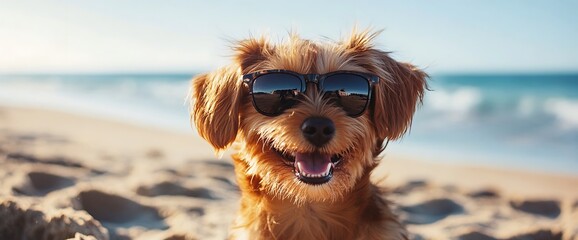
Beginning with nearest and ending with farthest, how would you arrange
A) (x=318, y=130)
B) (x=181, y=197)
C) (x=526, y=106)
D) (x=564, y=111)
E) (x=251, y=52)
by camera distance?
(x=318, y=130) → (x=251, y=52) → (x=181, y=197) → (x=564, y=111) → (x=526, y=106)

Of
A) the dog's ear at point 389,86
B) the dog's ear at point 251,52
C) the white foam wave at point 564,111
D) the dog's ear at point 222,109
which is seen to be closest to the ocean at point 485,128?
the white foam wave at point 564,111

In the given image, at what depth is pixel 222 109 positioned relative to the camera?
10.7 ft

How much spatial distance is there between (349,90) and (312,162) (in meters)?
0.44

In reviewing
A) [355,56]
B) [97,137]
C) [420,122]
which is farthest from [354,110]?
[420,122]

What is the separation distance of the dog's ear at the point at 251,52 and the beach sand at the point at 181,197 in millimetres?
1126

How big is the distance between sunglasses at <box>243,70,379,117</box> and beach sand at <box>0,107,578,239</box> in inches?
32.3

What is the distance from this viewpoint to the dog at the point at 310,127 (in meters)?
3.00

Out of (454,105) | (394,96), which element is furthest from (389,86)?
(454,105)

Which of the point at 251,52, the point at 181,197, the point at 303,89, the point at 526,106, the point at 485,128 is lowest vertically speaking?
the point at 181,197

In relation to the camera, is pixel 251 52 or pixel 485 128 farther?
pixel 485 128

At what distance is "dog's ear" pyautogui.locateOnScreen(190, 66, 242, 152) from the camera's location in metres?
3.23

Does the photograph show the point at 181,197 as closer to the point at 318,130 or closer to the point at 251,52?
the point at 251,52

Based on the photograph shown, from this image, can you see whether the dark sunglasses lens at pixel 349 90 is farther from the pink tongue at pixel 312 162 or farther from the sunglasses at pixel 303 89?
the pink tongue at pixel 312 162

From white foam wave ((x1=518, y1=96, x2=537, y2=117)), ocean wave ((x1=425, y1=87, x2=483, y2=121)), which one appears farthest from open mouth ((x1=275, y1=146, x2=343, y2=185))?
white foam wave ((x1=518, y1=96, x2=537, y2=117))
